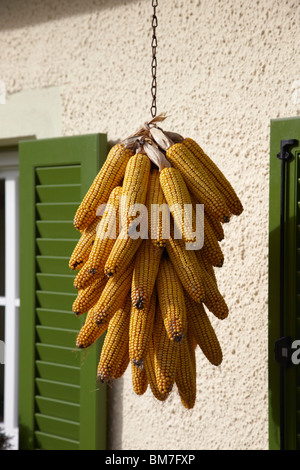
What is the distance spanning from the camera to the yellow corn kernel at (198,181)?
1.81 metres

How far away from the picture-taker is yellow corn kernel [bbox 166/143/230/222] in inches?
71.3

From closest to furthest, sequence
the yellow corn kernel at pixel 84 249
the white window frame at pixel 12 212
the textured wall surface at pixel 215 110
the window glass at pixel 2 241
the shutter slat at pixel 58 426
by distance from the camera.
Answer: the yellow corn kernel at pixel 84 249, the textured wall surface at pixel 215 110, the shutter slat at pixel 58 426, the white window frame at pixel 12 212, the window glass at pixel 2 241

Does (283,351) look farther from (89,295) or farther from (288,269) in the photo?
(89,295)

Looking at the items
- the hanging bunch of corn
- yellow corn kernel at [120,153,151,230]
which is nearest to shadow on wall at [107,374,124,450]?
the hanging bunch of corn

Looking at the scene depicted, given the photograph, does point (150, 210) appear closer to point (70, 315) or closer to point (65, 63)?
point (70, 315)

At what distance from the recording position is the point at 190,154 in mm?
1879

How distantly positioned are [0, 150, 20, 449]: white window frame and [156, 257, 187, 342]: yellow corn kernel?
2284mm

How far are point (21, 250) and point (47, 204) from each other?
0.33 metres

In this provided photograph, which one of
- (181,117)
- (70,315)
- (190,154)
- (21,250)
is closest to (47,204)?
(21,250)

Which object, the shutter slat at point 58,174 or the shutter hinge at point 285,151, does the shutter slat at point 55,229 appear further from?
the shutter hinge at point 285,151

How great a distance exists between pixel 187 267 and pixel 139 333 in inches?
9.1

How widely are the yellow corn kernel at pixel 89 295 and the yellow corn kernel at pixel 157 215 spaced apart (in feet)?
0.76

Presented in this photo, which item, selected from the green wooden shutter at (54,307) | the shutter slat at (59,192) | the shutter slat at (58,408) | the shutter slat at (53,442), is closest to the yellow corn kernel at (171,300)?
the green wooden shutter at (54,307)

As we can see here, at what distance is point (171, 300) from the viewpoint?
175 cm
